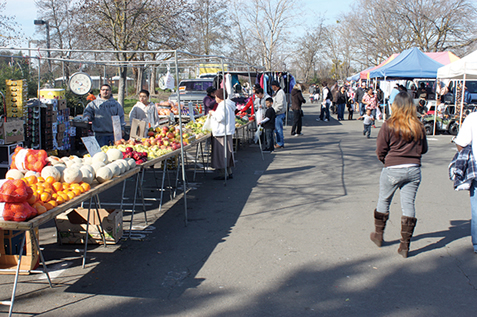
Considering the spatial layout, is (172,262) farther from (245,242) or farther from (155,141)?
(155,141)

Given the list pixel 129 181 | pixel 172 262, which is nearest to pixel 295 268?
pixel 172 262

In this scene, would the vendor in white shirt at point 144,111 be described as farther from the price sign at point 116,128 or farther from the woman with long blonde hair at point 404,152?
the woman with long blonde hair at point 404,152

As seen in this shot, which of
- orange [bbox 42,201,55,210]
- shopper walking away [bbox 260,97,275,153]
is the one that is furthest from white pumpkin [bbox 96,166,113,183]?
shopper walking away [bbox 260,97,275,153]

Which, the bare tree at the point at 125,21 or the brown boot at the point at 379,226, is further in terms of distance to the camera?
the bare tree at the point at 125,21

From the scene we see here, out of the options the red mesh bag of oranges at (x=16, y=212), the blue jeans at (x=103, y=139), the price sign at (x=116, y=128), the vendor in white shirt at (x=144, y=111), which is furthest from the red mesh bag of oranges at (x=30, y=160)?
the vendor in white shirt at (x=144, y=111)

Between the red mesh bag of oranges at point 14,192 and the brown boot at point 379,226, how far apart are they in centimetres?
386

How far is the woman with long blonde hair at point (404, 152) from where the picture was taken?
15.3ft

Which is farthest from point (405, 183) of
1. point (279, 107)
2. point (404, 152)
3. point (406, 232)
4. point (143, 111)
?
point (279, 107)

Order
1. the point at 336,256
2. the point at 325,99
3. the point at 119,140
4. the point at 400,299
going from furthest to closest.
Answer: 1. the point at 325,99
2. the point at 119,140
3. the point at 336,256
4. the point at 400,299

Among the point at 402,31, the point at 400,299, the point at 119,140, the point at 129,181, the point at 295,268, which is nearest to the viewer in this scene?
the point at 400,299

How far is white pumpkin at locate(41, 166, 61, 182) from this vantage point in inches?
184

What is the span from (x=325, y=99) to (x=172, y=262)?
63.4 ft

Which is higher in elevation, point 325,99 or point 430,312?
point 325,99

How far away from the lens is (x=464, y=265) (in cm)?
468
